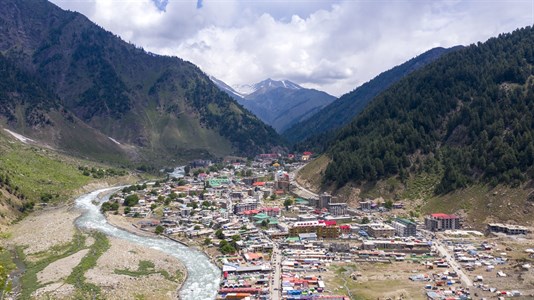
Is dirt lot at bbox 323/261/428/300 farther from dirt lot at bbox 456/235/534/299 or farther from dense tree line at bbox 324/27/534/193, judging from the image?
dense tree line at bbox 324/27/534/193

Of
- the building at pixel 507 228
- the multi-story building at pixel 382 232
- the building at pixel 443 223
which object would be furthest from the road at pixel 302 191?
the building at pixel 507 228

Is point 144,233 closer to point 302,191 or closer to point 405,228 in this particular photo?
point 405,228

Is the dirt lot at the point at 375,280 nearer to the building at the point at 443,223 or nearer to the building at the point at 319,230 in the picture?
the building at the point at 319,230

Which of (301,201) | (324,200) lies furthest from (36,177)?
(324,200)

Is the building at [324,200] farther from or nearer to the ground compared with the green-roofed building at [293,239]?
farther from the ground

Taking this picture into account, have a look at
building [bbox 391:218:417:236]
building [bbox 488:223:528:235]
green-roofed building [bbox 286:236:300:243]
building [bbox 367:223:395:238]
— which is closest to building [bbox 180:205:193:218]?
green-roofed building [bbox 286:236:300:243]
